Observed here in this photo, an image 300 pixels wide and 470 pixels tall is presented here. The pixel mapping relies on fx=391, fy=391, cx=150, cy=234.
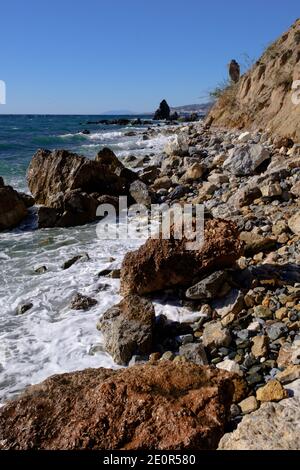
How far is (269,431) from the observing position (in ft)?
6.44

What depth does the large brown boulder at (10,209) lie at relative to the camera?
8500mm

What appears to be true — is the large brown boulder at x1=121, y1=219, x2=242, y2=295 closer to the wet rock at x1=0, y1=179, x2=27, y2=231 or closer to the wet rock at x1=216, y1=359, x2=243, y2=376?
the wet rock at x1=216, y1=359, x2=243, y2=376

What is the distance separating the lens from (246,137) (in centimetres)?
1204

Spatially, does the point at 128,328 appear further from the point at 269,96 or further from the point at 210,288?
the point at 269,96

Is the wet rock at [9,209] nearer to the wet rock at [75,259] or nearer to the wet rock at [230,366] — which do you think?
the wet rock at [75,259]

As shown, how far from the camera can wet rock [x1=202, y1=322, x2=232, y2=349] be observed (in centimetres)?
352

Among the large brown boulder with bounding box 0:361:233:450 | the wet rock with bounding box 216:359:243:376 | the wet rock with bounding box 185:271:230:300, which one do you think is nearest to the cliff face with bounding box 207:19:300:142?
the wet rock with bounding box 185:271:230:300

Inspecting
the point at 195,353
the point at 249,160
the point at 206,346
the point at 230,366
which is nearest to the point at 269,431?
the point at 230,366

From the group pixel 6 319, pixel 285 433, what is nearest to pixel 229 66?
pixel 6 319

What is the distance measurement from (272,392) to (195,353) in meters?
0.88

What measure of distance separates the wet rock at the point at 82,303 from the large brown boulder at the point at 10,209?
4.44 metres
